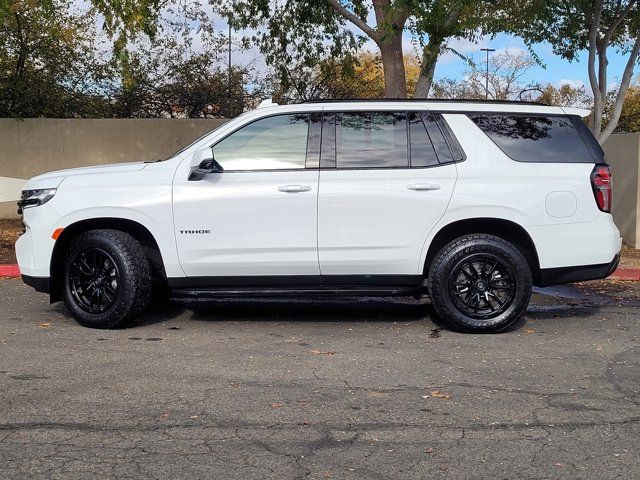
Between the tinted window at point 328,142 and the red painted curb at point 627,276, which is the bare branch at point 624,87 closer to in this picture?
the red painted curb at point 627,276

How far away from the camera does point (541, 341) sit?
23.0 ft

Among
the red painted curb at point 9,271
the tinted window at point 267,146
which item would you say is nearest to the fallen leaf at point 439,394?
the tinted window at point 267,146

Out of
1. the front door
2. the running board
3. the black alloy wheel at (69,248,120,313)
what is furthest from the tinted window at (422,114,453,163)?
the black alloy wheel at (69,248,120,313)

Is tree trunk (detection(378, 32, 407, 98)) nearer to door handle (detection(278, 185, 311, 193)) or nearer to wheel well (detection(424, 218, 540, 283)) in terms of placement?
wheel well (detection(424, 218, 540, 283))

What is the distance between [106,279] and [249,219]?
139cm

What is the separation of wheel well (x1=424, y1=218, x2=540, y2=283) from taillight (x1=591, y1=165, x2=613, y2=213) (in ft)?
2.23

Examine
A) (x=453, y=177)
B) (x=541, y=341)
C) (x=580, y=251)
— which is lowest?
(x=541, y=341)

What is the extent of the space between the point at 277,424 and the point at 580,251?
141 inches

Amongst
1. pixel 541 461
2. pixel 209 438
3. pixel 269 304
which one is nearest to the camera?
pixel 541 461

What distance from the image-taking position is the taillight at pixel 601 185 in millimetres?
7203

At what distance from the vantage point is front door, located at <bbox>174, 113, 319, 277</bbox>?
23.4ft

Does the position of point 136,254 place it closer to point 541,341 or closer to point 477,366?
point 477,366

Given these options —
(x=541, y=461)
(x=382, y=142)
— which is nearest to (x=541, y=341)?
(x=382, y=142)

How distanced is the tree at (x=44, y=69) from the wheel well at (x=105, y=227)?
9337 millimetres
